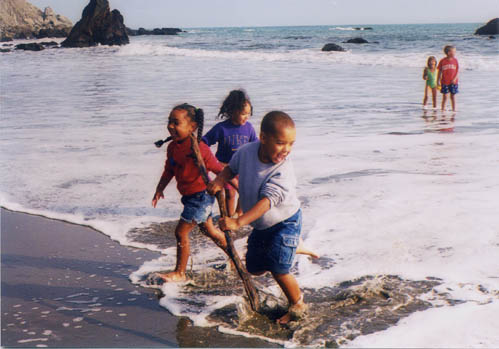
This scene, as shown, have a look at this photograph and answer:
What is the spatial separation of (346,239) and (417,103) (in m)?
9.43

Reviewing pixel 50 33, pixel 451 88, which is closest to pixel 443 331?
pixel 451 88

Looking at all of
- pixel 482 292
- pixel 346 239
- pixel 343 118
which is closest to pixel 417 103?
pixel 343 118

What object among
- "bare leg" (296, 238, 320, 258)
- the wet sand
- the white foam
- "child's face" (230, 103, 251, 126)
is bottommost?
the white foam

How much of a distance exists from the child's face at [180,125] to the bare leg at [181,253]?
0.60 metres

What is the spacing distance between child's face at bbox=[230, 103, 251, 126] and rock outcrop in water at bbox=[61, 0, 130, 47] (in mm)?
55443

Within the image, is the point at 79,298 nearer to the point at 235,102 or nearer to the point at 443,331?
the point at 235,102

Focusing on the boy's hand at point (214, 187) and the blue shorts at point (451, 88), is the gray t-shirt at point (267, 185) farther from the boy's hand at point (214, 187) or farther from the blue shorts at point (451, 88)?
the blue shorts at point (451, 88)

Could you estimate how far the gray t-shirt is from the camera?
298cm

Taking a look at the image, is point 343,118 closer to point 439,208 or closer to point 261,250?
point 439,208

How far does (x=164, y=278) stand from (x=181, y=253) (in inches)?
8.4

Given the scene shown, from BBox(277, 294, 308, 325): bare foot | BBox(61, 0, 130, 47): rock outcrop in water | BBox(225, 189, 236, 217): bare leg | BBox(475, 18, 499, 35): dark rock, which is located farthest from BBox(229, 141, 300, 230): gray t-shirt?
BBox(61, 0, 130, 47): rock outcrop in water

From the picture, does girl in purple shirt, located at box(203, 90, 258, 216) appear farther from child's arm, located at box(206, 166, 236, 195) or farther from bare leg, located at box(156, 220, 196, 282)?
child's arm, located at box(206, 166, 236, 195)

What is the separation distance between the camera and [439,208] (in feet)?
17.6

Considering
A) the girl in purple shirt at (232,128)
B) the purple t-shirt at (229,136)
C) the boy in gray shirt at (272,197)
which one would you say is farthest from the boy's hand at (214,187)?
the purple t-shirt at (229,136)
